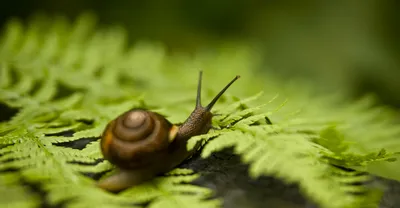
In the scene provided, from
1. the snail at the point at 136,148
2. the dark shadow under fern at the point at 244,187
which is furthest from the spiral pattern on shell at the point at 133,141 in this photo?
the dark shadow under fern at the point at 244,187

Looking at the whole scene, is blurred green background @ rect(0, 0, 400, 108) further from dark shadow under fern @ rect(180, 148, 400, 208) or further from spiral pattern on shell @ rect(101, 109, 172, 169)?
spiral pattern on shell @ rect(101, 109, 172, 169)

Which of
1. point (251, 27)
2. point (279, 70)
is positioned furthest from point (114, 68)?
point (251, 27)

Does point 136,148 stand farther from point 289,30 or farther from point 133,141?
point 289,30

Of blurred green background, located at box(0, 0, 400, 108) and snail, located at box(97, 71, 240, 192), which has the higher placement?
blurred green background, located at box(0, 0, 400, 108)

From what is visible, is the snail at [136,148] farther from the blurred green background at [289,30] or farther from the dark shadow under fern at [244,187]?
the blurred green background at [289,30]

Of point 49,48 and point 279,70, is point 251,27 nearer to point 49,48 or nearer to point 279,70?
point 279,70

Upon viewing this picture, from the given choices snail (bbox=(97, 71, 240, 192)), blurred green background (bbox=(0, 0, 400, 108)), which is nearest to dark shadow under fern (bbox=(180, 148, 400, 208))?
snail (bbox=(97, 71, 240, 192))

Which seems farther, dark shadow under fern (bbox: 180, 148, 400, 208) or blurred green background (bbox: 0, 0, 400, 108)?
blurred green background (bbox: 0, 0, 400, 108)
